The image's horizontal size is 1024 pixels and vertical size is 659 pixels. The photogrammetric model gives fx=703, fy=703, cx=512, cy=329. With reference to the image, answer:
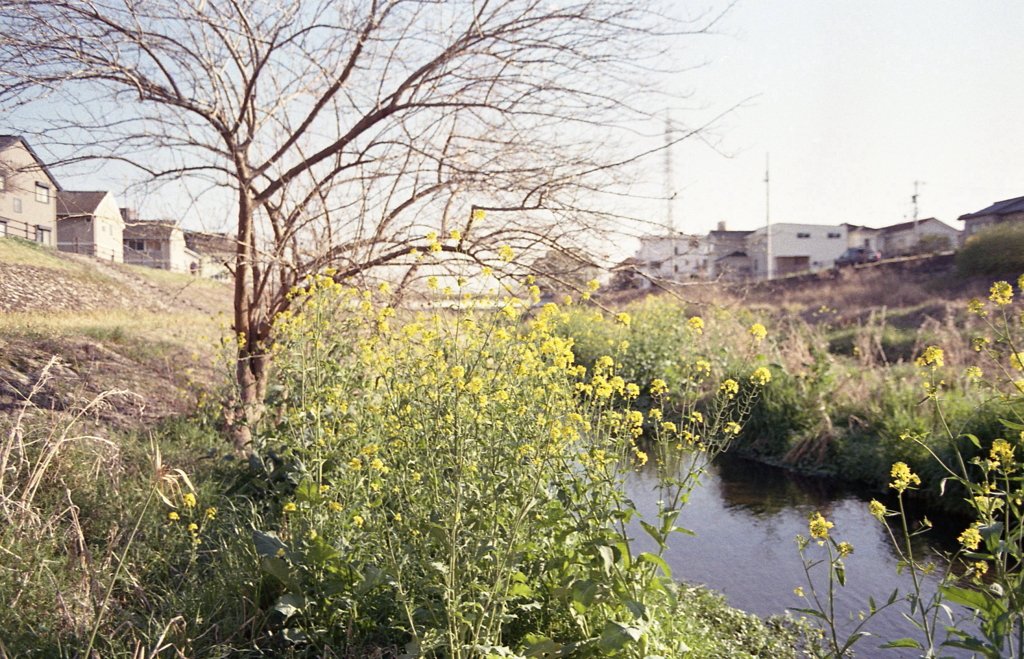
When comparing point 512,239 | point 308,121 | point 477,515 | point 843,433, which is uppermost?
point 308,121

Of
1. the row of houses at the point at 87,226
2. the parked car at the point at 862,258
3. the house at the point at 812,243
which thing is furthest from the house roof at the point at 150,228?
the house at the point at 812,243

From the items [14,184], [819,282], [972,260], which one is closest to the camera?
[14,184]

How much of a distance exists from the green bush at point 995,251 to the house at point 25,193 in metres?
6.82

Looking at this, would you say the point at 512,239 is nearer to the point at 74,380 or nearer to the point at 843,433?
the point at 74,380

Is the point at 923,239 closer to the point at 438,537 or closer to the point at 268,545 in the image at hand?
the point at 438,537

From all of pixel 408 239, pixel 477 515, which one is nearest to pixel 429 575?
pixel 477 515

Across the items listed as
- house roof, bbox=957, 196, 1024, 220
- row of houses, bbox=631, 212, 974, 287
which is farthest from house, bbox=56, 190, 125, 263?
house roof, bbox=957, 196, 1024, 220

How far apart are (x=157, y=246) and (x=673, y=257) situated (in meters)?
4.28

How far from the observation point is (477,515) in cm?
256

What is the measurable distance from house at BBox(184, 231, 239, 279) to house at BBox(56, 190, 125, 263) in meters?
0.52

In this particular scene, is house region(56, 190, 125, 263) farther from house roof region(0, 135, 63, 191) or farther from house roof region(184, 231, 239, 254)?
house roof region(184, 231, 239, 254)

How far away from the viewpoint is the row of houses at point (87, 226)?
4.99m

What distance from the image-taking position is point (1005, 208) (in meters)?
Answer: 4.38

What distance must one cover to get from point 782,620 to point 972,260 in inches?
205
